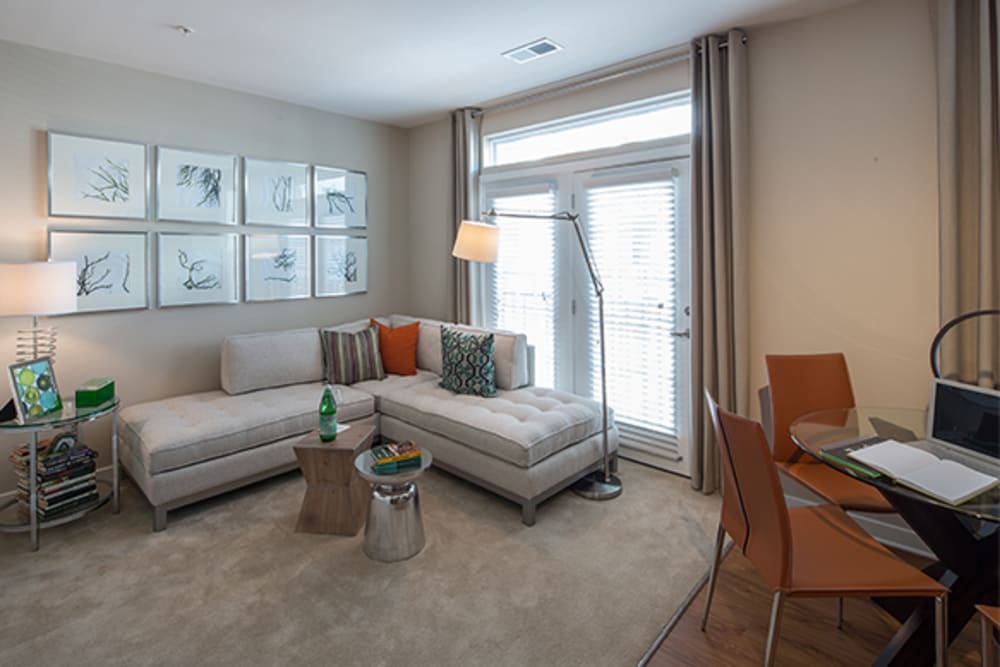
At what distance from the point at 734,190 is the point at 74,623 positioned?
373 cm

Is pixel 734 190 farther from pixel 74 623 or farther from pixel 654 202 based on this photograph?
pixel 74 623

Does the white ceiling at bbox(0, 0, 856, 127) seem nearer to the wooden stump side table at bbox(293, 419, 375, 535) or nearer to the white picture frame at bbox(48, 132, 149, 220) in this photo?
the white picture frame at bbox(48, 132, 149, 220)

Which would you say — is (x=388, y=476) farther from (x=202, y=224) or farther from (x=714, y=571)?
(x=202, y=224)

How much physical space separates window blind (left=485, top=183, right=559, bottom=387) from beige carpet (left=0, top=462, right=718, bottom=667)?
1.44 meters

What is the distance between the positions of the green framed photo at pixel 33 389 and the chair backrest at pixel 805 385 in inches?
148

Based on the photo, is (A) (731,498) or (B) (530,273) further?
(B) (530,273)

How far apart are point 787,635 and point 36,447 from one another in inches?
143

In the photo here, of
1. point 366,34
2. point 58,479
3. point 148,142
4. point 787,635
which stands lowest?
point 787,635

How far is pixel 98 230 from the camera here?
3438mm

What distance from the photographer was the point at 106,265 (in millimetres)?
3486

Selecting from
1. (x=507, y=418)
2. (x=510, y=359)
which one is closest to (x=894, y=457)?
(x=507, y=418)

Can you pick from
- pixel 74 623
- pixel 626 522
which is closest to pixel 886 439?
pixel 626 522

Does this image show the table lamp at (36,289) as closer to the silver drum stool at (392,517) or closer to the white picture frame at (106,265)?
the white picture frame at (106,265)

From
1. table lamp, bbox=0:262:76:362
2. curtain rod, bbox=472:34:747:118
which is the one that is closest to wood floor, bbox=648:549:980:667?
curtain rod, bbox=472:34:747:118
